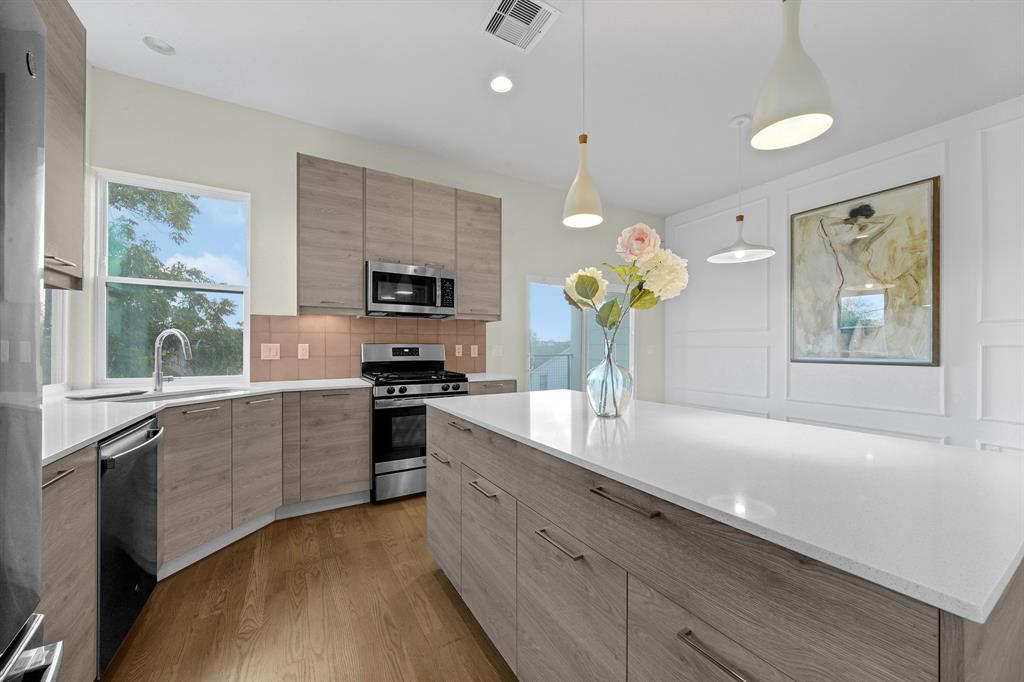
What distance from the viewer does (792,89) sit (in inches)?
40.2

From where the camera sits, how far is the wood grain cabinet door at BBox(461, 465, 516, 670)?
4.44 feet

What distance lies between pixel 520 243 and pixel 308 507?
3.06 m

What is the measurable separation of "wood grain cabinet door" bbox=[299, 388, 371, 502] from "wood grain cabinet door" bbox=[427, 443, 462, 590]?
3.54 feet

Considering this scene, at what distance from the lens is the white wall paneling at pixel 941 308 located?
284 cm

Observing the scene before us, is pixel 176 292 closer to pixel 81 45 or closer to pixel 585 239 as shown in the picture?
pixel 81 45

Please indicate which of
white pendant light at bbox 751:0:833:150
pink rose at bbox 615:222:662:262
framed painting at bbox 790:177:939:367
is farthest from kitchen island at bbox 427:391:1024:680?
framed painting at bbox 790:177:939:367

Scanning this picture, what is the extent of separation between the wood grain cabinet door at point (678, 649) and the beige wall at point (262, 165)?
3.14 metres

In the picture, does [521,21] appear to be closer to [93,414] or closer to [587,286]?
[587,286]

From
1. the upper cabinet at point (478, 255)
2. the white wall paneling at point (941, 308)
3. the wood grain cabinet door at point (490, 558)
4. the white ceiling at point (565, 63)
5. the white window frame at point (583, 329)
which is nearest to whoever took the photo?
the wood grain cabinet door at point (490, 558)

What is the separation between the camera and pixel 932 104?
293cm

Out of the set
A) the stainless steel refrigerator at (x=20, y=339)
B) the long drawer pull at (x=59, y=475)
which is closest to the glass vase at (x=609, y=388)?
the stainless steel refrigerator at (x=20, y=339)

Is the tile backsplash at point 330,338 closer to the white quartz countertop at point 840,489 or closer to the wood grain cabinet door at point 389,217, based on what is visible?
the wood grain cabinet door at point 389,217

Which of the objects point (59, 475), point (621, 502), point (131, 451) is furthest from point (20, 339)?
point (131, 451)

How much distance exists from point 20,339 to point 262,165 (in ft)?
10.1
